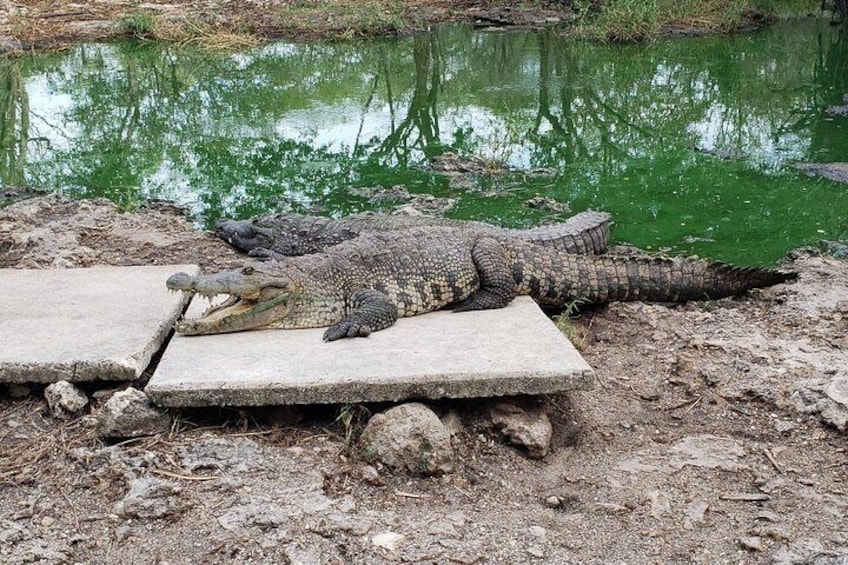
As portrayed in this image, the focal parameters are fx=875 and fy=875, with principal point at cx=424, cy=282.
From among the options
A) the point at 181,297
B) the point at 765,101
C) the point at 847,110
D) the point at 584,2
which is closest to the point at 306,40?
the point at 584,2

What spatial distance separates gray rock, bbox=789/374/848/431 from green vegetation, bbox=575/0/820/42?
554 inches

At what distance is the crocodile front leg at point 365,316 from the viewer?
3.93 m

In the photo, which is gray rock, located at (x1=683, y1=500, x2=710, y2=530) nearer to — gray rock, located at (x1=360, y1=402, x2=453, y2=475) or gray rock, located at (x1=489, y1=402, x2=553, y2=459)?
gray rock, located at (x1=489, y1=402, x2=553, y2=459)

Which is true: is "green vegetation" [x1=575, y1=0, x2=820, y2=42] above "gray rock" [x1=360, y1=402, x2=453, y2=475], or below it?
above

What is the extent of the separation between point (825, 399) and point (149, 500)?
2.71 meters

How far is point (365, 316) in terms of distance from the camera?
408cm

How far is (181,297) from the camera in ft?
13.9

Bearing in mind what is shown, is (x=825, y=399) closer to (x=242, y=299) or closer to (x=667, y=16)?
Answer: (x=242, y=299)

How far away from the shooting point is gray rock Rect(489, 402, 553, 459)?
3.38m

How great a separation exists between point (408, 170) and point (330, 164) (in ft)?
2.64

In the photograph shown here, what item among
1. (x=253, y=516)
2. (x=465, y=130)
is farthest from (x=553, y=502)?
(x=465, y=130)

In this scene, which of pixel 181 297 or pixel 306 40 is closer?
pixel 181 297

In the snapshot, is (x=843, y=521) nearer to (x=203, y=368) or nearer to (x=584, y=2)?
(x=203, y=368)

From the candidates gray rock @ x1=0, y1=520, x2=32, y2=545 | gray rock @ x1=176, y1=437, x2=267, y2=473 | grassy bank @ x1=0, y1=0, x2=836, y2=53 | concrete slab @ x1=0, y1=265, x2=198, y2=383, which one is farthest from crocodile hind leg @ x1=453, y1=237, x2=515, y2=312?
grassy bank @ x1=0, y1=0, x2=836, y2=53
